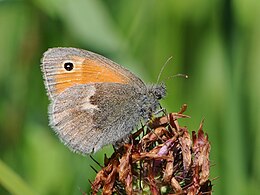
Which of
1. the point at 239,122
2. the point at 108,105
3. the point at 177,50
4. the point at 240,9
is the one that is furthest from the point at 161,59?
the point at 108,105

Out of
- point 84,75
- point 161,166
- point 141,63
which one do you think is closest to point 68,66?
point 84,75

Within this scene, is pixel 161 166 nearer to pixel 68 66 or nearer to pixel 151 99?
pixel 151 99

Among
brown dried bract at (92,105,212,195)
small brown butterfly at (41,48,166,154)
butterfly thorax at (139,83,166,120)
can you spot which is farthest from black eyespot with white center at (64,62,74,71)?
brown dried bract at (92,105,212,195)

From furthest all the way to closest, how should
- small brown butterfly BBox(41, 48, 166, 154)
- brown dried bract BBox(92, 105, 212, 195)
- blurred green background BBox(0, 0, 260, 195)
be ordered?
blurred green background BBox(0, 0, 260, 195)
small brown butterfly BBox(41, 48, 166, 154)
brown dried bract BBox(92, 105, 212, 195)

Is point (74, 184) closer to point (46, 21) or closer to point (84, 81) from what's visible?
point (84, 81)

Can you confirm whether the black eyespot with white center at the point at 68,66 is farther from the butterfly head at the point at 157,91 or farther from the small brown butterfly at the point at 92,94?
the butterfly head at the point at 157,91

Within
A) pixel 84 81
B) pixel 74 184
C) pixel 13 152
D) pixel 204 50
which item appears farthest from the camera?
pixel 204 50

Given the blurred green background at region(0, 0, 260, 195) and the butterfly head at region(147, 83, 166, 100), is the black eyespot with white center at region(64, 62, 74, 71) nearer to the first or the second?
the butterfly head at region(147, 83, 166, 100)
